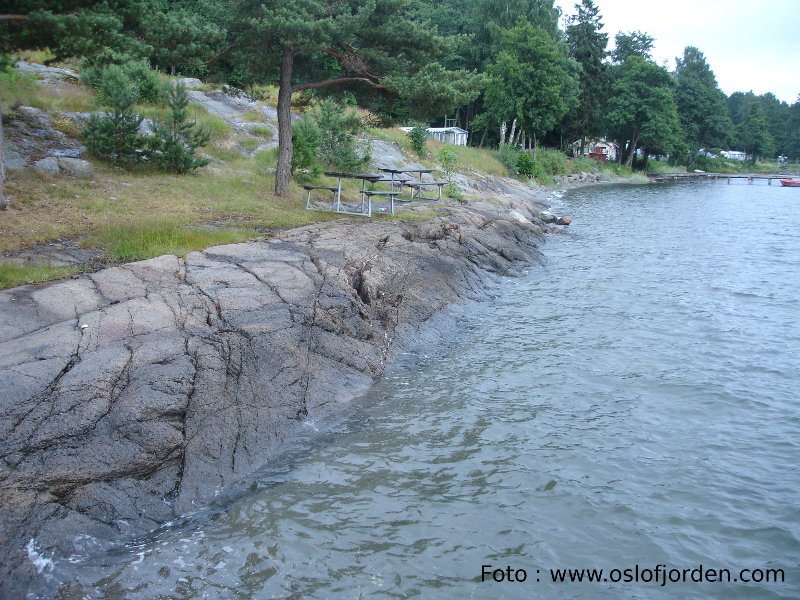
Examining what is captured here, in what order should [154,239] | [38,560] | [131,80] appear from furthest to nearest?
[131,80], [154,239], [38,560]

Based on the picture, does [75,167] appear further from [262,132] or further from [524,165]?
[524,165]

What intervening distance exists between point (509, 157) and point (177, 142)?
125ft

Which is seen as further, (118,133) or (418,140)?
(418,140)

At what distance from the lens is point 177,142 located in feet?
62.2

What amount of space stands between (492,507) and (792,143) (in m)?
126

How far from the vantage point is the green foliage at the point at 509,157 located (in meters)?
52.2

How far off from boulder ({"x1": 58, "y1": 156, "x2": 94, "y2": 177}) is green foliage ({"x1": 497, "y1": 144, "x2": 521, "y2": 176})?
3940 centimetres

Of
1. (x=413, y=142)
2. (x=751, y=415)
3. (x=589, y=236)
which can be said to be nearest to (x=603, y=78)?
(x=413, y=142)

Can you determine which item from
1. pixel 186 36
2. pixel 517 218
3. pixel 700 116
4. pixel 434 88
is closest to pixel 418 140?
pixel 517 218

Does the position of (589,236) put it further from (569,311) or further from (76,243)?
(76,243)

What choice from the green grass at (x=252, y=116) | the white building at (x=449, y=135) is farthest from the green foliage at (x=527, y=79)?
the green grass at (x=252, y=116)

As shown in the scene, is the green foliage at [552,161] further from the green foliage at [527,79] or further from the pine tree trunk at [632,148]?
the pine tree trunk at [632,148]

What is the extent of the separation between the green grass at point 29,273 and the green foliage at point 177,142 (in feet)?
31.5

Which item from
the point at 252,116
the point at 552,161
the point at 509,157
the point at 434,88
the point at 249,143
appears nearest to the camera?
the point at 434,88
